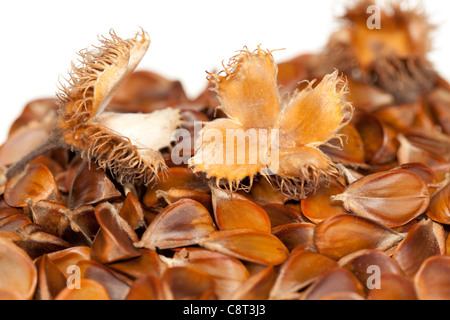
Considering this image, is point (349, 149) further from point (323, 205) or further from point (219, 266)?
point (219, 266)

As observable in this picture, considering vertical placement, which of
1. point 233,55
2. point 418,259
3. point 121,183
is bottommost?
point 418,259

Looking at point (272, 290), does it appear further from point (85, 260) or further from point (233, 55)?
point (233, 55)

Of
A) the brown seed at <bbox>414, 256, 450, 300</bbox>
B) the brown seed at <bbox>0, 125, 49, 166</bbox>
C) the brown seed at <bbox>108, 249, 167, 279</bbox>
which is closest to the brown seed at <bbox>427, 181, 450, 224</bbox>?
the brown seed at <bbox>414, 256, 450, 300</bbox>

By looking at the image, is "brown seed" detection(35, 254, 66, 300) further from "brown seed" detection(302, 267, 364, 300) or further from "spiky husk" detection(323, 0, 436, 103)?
"spiky husk" detection(323, 0, 436, 103)

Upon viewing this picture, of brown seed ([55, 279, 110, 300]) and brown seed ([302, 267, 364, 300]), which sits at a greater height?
brown seed ([55, 279, 110, 300])

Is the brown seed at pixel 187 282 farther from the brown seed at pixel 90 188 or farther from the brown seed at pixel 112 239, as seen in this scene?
the brown seed at pixel 90 188

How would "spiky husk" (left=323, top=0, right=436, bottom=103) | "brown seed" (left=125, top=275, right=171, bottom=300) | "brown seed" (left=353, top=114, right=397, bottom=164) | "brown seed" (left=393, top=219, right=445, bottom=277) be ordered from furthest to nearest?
1. "spiky husk" (left=323, top=0, right=436, bottom=103)
2. "brown seed" (left=353, top=114, right=397, bottom=164)
3. "brown seed" (left=393, top=219, right=445, bottom=277)
4. "brown seed" (left=125, top=275, right=171, bottom=300)
